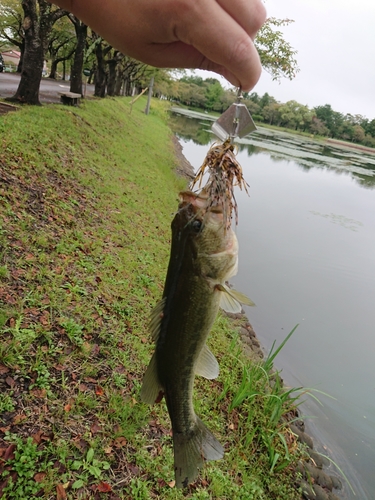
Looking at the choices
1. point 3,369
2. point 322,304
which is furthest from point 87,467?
point 322,304

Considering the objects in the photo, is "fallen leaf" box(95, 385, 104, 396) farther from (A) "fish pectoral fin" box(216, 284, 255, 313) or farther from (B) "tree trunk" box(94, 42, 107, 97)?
(B) "tree trunk" box(94, 42, 107, 97)

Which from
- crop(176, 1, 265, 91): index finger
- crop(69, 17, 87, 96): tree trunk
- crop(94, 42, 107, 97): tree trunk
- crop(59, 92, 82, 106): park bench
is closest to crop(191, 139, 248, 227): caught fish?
crop(176, 1, 265, 91): index finger

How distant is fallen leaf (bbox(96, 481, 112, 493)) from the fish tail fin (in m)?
1.31

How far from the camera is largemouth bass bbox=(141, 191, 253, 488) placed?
5.44ft

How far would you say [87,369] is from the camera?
12.1 ft

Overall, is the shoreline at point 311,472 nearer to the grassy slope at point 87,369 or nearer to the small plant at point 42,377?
the grassy slope at point 87,369

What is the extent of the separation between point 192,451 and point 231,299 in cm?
90

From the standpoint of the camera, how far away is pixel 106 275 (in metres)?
5.16

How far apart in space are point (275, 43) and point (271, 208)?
22.8 feet

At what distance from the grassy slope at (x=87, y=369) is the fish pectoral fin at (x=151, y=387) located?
4.93 feet

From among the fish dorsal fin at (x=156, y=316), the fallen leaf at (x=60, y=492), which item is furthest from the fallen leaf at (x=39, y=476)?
the fish dorsal fin at (x=156, y=316)

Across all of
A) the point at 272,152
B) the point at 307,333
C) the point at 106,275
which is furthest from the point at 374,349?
the point at 272,152

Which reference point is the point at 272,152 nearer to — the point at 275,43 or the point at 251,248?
the point at 275,43

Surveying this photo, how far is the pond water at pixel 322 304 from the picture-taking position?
20.5 ft
